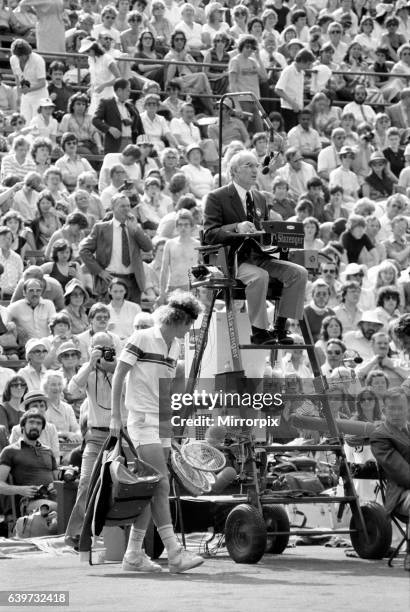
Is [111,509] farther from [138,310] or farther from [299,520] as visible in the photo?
[138,310]

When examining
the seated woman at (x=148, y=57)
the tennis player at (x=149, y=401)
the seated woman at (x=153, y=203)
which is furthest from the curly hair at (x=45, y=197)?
the tennis player at (x=149, y=401)

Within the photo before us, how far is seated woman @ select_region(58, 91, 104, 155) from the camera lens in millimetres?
20594

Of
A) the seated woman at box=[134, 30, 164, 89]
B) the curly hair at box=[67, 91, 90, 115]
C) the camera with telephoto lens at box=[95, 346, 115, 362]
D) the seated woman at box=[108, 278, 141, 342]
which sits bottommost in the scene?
the camera with telephoto lens at box=[95, 346, 115, 362]

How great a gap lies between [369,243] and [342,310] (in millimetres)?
1880

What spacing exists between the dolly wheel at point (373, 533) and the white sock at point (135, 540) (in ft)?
Answer: 5.00

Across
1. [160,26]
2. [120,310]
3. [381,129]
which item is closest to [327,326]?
[120,310]

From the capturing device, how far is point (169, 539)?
10227 millimetres

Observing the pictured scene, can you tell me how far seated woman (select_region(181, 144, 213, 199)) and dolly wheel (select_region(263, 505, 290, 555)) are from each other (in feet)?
30.7

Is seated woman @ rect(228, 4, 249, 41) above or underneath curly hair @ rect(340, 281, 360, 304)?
above

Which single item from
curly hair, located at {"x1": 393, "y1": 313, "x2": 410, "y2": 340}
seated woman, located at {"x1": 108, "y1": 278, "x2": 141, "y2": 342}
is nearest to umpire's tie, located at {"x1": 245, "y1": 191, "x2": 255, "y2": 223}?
curly hair, located at {"x1": 393, "y1": 313, "x2": 410, "y2": 340}

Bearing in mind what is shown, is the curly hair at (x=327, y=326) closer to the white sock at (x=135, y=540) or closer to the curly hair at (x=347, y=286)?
the curly hair at (x=347, y=286)

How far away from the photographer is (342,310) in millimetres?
18562

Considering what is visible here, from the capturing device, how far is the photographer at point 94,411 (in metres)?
11.6

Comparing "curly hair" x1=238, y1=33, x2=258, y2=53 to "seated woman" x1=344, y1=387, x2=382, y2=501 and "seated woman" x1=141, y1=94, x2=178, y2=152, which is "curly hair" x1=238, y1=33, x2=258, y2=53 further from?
"seated woman" x1=344, y1=387, x2=382, y2=501
